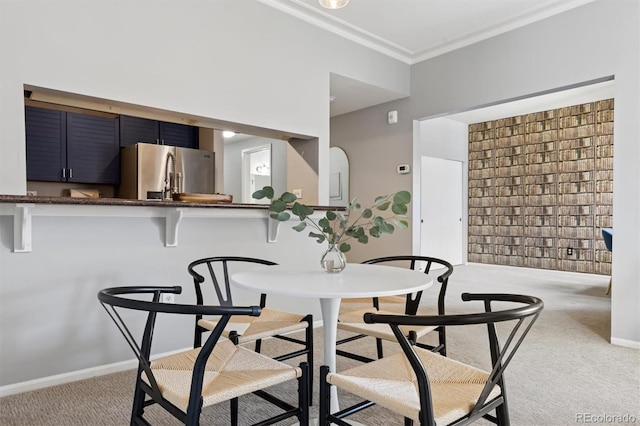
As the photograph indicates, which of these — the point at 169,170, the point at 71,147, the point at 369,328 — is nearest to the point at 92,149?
the point at 71,147

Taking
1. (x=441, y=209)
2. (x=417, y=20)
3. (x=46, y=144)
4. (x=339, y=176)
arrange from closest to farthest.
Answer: (x=417, y=20) → (x=46, y=144) → (x=339, y=176) → (x=441, y=209)

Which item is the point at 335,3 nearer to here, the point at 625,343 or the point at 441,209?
the point at 625,343

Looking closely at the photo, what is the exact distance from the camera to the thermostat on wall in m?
4.59

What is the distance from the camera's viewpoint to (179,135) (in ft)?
13.8

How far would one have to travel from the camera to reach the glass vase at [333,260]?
72.9 inches

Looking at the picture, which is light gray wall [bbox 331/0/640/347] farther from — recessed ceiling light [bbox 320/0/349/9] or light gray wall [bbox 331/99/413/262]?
recessed ceiling light [bbox 320/0/349/9]

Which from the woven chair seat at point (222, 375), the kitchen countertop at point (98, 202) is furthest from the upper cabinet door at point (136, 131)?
the woven chair seat at point (222, 375)

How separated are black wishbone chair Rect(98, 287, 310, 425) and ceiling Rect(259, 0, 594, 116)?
2.69 meters

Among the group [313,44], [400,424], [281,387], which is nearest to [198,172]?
[313,44]

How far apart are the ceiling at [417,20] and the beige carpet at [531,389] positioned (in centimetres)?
252

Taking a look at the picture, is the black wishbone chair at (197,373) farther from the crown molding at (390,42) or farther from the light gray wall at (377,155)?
the light gray wall at (377,155)

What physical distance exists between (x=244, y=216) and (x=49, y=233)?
42.8 inches

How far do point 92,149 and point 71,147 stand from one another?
18 cm

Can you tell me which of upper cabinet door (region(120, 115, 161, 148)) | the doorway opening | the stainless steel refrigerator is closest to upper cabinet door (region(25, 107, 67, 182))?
upper cabinet door (region(120, 115, 161, 148))
